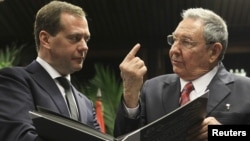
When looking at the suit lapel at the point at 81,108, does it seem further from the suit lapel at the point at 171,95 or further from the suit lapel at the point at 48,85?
the suit lapel at the point at 171,95

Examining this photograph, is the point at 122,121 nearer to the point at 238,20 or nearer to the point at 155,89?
the point at 155,89

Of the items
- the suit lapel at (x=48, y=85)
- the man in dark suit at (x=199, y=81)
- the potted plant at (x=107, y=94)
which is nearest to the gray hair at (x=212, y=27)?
the man in dark suit at (x=199, y=81)

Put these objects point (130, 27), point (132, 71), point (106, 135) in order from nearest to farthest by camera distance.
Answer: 1. point (106, 135)
2. point (132, 71)
3. point (130, 27)

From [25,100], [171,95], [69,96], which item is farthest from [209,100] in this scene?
[25,100]

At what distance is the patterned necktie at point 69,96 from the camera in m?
1.91

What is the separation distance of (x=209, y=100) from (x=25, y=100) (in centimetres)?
91

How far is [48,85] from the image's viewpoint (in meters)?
1.86

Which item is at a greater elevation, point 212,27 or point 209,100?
point 212,27

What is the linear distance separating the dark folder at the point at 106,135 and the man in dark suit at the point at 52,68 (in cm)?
28

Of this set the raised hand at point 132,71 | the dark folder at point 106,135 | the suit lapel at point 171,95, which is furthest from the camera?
the suit lapel at point 171,95

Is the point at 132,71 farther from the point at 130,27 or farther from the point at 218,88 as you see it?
the point at 130,27

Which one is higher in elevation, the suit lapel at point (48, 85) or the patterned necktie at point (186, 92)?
the suit lapel at point (48, 85)

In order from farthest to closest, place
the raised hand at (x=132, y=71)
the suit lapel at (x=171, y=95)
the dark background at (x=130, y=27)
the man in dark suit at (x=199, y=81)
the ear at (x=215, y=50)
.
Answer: the dark background at (x=130, y=27)
the ear at (x=215, y=50)
the suit lapel at (x=171, y=95)
the man in dark suit at (x=199, y=81)
the raised hand at (x=132, y=71)

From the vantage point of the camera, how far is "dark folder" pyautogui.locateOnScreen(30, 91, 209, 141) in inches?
53.1
